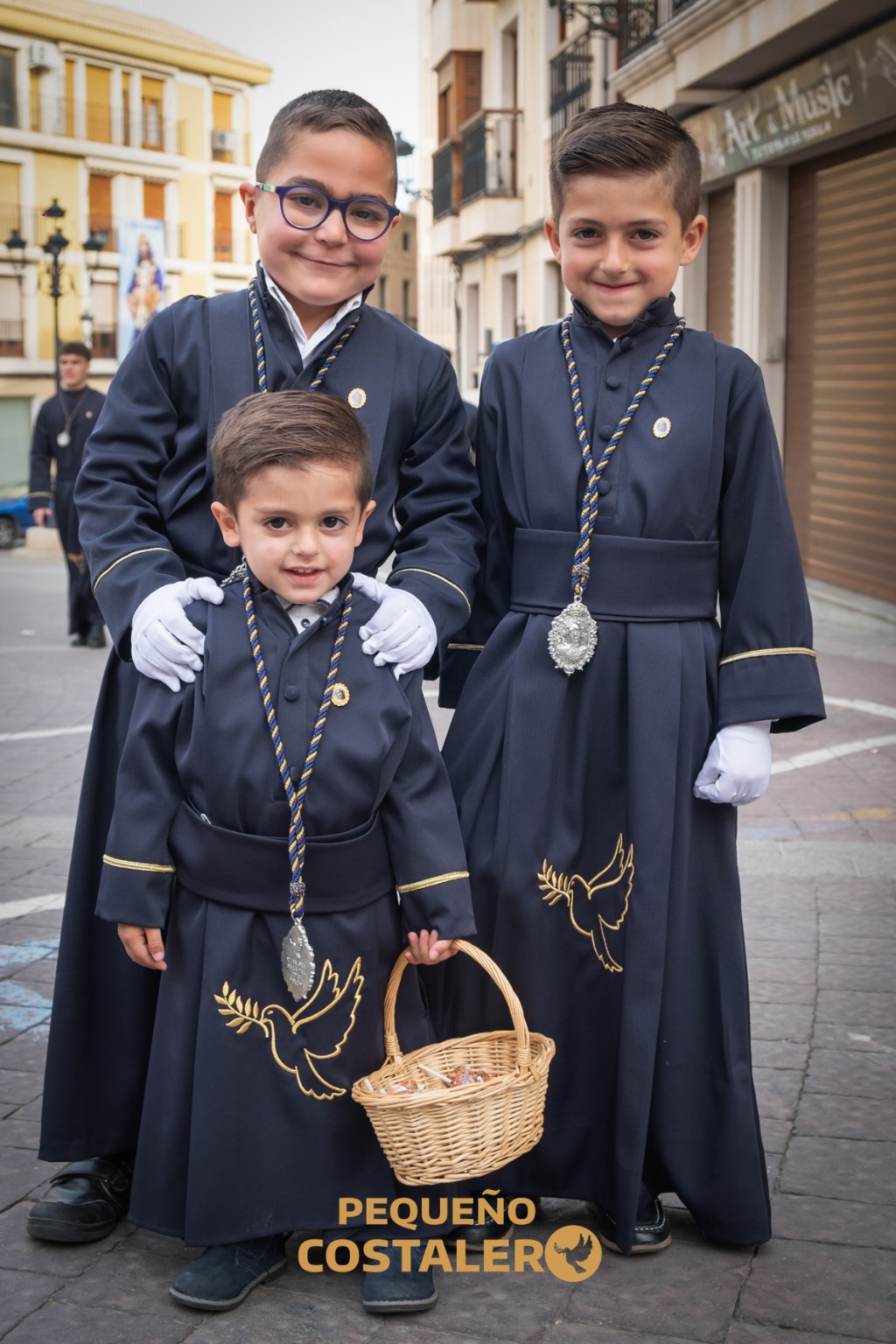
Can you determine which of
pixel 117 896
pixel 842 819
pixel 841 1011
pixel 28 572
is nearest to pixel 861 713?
pixel 842 819

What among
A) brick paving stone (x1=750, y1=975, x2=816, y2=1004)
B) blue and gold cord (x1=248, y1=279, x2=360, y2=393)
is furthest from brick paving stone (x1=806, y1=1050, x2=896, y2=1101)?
blue and gold cord (x1=248, y1=279, x2=360, y2=393)

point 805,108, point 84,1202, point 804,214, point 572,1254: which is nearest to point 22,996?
point 84,1202

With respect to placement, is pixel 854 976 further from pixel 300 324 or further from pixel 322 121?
pixel 322 121

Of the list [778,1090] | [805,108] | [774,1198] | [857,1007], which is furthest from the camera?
[805,108]

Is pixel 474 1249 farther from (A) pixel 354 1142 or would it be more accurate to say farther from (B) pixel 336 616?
(B) pixel 336 616

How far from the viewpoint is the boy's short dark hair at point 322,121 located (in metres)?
2.95

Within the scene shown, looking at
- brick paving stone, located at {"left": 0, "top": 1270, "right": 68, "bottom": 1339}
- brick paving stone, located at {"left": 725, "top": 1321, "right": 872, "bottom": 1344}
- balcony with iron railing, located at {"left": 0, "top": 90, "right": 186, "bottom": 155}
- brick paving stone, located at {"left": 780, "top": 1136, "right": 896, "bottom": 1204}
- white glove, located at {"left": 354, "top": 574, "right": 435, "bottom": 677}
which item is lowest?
brick paving stone, located at {"left": 725, "top": 1321, "right": 872, "bottom": 1344}

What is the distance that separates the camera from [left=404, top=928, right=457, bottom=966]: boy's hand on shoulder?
2.85 m

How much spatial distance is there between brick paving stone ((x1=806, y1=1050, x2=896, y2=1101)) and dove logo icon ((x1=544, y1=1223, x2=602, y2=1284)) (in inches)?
36.4

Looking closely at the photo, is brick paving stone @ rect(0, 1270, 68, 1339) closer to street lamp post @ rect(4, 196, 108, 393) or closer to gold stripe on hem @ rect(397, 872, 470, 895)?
gold stripe on hem @ rect(397, 872, 470, 895)

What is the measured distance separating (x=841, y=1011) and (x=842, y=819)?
2162mm

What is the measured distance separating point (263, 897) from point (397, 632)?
0.52 meters

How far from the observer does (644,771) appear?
2932mm

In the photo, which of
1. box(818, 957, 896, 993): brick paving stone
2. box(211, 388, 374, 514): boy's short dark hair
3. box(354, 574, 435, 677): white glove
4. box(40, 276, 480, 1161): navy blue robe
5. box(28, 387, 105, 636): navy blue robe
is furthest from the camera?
box(28, 387, 105, 636): navy blue robe
